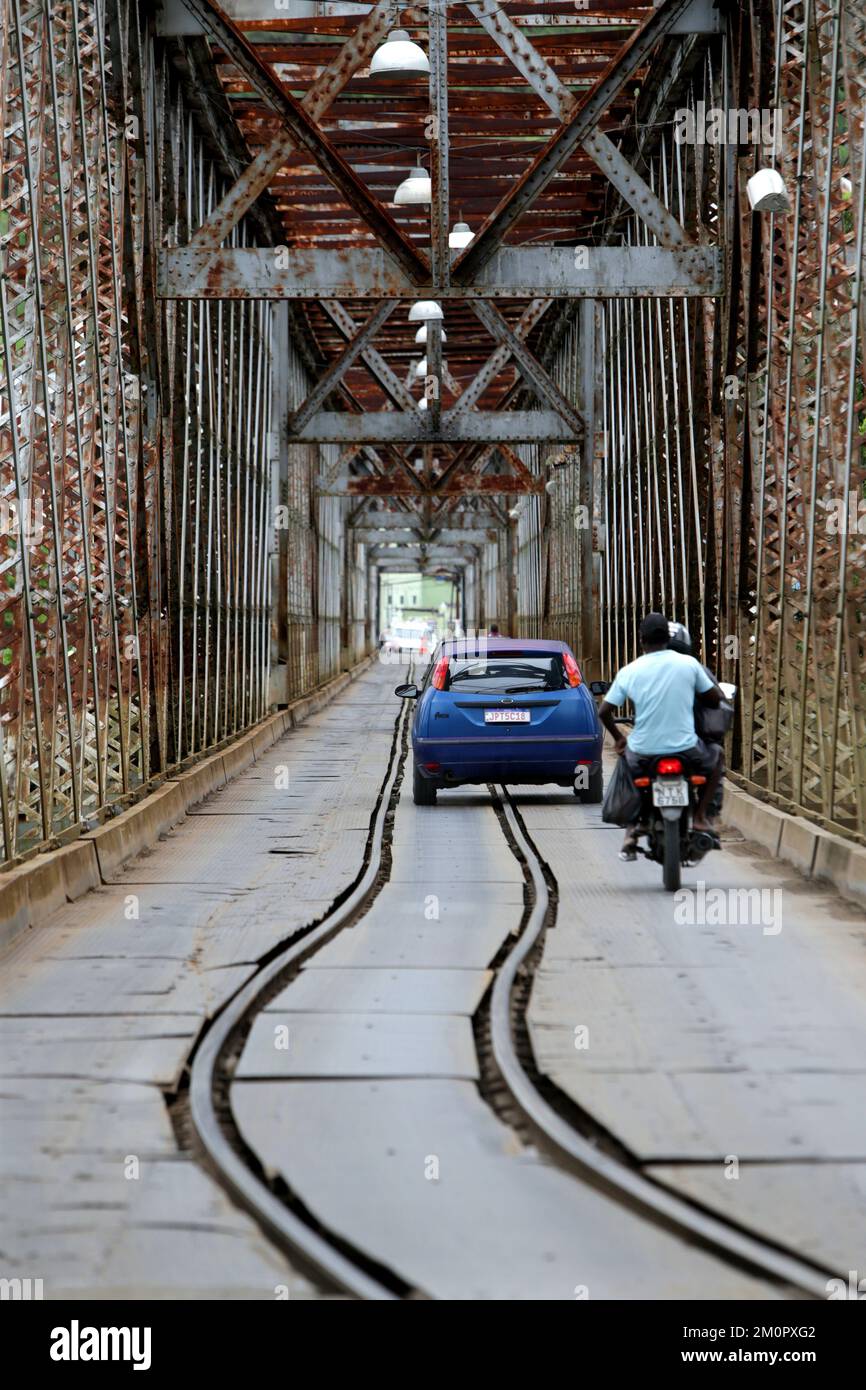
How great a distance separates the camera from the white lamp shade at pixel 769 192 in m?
12.7

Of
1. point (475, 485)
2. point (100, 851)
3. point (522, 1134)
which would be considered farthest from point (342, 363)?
point (522, 1134)

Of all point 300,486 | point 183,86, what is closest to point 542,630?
point 300,486

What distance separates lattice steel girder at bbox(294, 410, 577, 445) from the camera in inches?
1226

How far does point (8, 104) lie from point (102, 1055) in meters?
6.97

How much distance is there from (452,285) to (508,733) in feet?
12.6

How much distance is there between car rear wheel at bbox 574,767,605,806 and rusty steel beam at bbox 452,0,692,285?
4412 millimetres

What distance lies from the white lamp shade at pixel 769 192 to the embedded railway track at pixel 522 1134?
6.09 meters

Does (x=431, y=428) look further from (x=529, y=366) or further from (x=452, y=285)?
(x=452, y=285)

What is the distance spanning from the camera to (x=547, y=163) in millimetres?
15664

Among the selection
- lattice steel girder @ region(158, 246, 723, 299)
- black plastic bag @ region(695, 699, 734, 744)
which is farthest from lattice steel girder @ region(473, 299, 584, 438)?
black plastic bag @ region(695, 699, 734, 744)

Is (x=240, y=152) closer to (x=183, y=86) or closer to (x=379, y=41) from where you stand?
(x=183, y=86)

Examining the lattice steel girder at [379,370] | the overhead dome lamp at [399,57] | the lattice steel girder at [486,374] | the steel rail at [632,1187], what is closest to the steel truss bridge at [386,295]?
the overhead dome lamp at [399,57]

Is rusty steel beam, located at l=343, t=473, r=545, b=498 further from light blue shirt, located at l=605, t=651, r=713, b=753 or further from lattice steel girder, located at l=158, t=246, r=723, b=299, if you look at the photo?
light blue shirt, located at l=605, t=651, r=713, b=753

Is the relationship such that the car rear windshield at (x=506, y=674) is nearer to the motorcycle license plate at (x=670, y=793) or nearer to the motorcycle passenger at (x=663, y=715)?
the motorcycle passenger at (x=663, y=715)
